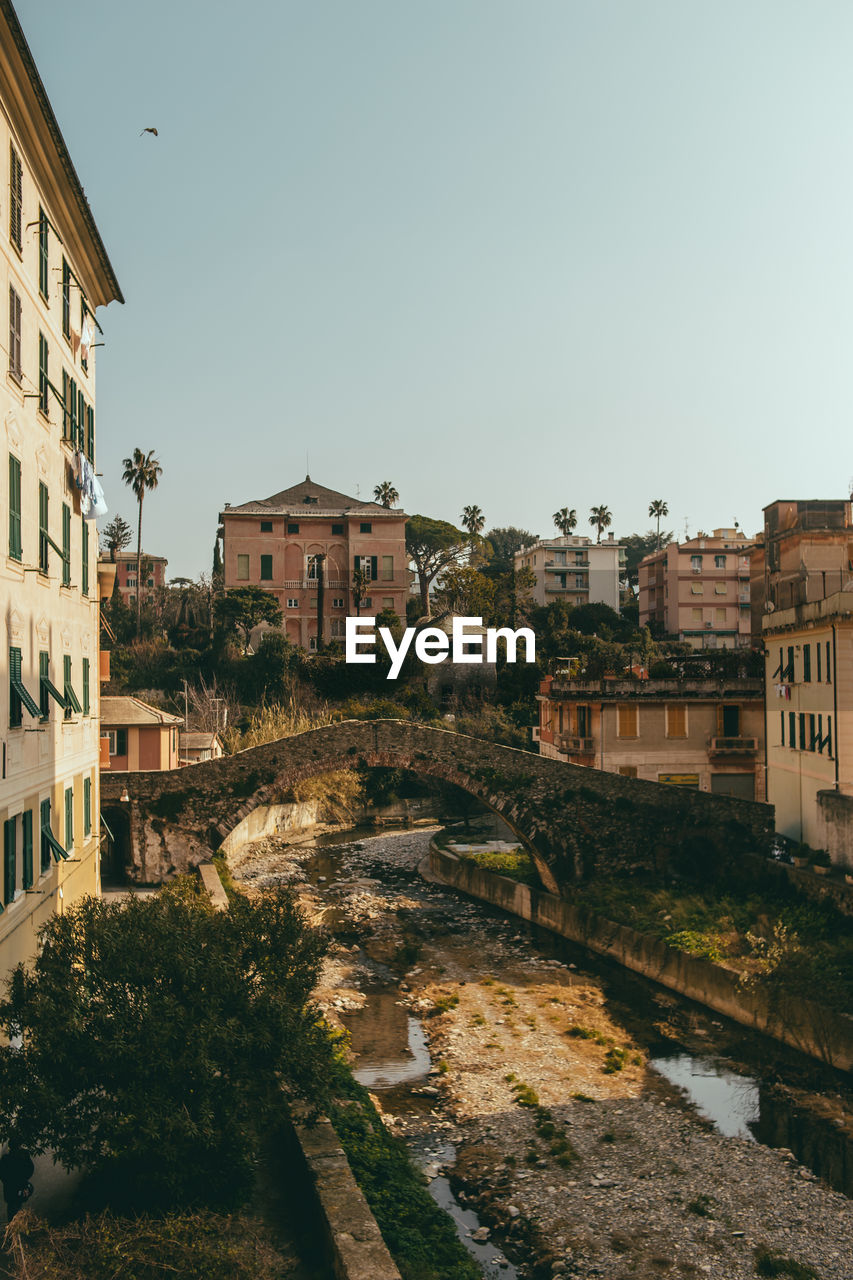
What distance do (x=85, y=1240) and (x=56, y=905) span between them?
9149mm

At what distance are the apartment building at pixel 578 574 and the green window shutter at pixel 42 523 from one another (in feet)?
222

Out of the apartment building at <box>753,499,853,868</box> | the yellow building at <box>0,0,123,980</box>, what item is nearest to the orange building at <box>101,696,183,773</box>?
the yellow building at <box>0,0,123,980</box>

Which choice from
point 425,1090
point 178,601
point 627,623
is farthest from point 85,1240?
point 627,623

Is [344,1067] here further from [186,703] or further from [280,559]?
[280,559]

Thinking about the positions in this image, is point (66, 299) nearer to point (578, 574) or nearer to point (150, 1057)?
point (150, 1057)

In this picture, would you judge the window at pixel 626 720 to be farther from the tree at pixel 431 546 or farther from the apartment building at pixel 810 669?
the tree at pixel 431 546

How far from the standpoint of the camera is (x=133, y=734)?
3781cm

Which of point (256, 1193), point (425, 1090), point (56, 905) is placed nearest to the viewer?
point (256, 1193)

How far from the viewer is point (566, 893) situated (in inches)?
1272

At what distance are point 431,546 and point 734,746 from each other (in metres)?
37.8

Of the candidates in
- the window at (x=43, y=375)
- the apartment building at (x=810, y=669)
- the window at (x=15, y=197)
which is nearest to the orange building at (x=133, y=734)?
the window at (x=43, y=375)

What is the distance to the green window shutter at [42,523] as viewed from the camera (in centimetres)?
1720

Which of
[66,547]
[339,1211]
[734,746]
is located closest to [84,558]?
[66,547]

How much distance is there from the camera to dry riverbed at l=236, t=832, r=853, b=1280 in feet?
48.8
